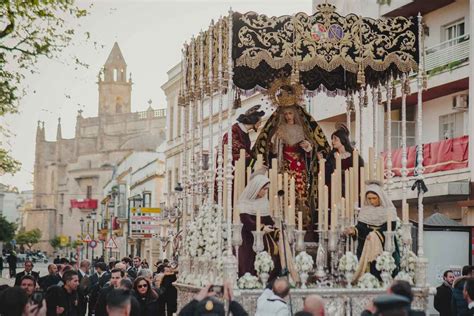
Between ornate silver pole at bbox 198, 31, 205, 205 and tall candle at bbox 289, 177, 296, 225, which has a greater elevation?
ornate silver pole at bbox 198, 31, 205, 205

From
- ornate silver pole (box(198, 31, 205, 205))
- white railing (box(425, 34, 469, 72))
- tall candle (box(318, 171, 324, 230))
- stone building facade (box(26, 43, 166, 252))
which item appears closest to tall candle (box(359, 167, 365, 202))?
tall candle (box(318, 171, 324, 230))

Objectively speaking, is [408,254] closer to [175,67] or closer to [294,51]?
[294,51]

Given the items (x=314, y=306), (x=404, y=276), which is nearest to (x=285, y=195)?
(x=404, y=276)

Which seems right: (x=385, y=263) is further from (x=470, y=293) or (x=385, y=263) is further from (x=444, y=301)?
(x=470, y=293)

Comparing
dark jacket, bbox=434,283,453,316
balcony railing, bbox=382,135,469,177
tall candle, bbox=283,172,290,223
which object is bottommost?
dark jacket, bbox=434,283,453,316

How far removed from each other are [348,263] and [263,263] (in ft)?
4.52

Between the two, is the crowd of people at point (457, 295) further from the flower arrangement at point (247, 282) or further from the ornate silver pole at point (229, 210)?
the ornate silver pole at point (229, 210)

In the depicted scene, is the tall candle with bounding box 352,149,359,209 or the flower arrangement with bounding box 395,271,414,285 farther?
the tall candle with bounding box 352,149,359,209

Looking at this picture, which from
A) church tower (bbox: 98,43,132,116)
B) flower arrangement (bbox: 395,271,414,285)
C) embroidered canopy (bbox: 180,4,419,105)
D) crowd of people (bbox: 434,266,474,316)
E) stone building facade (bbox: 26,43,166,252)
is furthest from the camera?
church tower (bbox: 98,43,132,116)

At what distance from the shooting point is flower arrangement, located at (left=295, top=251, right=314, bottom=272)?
16016mm

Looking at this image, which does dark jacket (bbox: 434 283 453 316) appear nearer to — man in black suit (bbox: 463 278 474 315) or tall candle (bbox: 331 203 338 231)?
tall candle (bbox: 331 203 338 231)

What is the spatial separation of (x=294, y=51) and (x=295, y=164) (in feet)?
8.68

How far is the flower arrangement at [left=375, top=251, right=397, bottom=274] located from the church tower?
154 m

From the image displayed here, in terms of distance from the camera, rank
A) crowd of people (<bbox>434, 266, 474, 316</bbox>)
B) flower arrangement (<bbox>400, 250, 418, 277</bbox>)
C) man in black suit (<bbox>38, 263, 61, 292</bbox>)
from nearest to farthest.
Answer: crowd of people (<bbox>434, 266, 474, 316</bbox>) < flower arrangement (<bbox>400, 250, 418, 277</bbox>) < man in black suit (<bbox>38, 263, 61, 292</bbox>)
